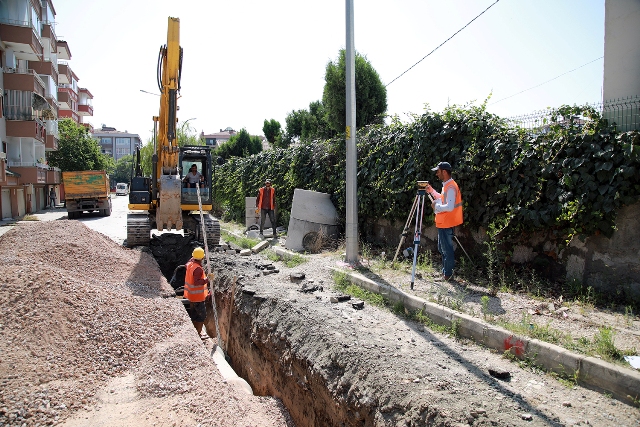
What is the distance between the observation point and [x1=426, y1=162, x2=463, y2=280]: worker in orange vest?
21.3 ft

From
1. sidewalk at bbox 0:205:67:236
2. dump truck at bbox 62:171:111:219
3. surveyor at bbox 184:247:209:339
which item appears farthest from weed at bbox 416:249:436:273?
dump truck at bbox 62:171:111:219

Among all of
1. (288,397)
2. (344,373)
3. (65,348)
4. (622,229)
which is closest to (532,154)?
(622,229)

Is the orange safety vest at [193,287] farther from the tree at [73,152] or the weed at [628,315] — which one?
the tree at [73,152]

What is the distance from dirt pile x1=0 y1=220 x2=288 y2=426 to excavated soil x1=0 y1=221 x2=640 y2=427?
0.02 metres

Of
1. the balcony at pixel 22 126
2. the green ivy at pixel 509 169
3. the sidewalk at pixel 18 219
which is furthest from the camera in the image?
the balcony at pixel 22 126

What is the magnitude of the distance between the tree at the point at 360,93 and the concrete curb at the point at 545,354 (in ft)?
36.4

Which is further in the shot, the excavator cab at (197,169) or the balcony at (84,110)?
the balcony at (84,110)

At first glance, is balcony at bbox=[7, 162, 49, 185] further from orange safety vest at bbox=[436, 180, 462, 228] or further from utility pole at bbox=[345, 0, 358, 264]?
orange safety vest at bbox=[436, 180, 462, 228]

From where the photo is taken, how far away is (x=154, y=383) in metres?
4.93

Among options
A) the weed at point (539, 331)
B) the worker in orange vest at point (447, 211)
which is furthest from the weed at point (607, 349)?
the worker in orange vest at point (447, 211)

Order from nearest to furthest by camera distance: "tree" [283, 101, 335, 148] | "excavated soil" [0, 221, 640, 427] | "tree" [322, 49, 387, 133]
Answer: "excavated soil" [0, 221, 640, 427] < "tree" [322, 49, 387, 133] < "tree" [283, 101, 335, 148]

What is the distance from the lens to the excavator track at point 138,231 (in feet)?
37.0

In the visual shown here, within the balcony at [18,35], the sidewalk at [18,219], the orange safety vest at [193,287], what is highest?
the balcony at [18,35]

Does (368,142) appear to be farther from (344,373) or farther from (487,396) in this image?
(487,396)
